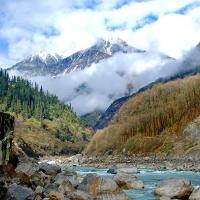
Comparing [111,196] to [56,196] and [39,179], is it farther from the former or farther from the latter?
[39,179]

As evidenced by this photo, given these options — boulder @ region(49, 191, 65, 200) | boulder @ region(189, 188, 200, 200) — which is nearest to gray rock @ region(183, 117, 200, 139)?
boulder @ region(189, 188, 200, 200)

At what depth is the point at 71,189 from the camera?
182ft

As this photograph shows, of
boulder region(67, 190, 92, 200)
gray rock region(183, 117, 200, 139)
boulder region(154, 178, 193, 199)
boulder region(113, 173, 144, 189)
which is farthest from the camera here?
gray rock region(183, 117, 200, 139)

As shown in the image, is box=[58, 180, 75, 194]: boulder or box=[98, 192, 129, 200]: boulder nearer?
box=[58, 180, 75, 194]: boulder

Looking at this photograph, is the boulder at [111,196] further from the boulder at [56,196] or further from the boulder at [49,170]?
the boulder at [49,170]

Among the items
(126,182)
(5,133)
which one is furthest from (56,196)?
(126,182)

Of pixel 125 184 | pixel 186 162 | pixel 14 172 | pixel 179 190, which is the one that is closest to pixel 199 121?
pixel 186 162

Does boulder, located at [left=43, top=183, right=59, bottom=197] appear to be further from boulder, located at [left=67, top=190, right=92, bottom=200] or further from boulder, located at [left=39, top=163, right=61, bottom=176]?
boulder, located at [left=39, top=163, right=61, bottom=176]

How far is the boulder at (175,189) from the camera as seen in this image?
61.7 m

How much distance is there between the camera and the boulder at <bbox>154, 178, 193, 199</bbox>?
61.7 metres

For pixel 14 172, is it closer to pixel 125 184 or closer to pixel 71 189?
pixel 71 189

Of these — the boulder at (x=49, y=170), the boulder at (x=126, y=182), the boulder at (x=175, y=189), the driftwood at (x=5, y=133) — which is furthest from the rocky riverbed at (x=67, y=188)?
the boulder at (x=126, y=182)

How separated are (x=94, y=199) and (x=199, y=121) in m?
147

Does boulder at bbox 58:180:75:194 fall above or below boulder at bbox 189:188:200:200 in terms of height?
above
